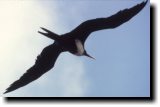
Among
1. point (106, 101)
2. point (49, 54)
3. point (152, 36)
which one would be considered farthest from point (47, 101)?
point (152, 36)

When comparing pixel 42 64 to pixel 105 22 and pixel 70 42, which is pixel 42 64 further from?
pixel 105 22

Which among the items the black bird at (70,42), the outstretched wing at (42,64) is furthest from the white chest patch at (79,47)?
the outstretched wing at (42,64)

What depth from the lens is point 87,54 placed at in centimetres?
618

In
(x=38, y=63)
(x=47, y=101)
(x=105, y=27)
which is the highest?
A: (x=105, y=27)

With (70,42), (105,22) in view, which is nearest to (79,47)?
(70,42)

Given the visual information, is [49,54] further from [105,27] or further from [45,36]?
[105,27]

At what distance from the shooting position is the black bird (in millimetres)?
5750

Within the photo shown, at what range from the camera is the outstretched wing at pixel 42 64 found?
19.2ft

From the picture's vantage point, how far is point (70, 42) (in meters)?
5.99

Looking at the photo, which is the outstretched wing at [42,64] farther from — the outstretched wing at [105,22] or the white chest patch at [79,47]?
the outstretched wing at [105,22]

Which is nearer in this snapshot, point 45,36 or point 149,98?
point 149,98

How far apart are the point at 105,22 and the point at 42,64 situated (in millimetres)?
966

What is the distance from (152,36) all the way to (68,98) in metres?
1.17

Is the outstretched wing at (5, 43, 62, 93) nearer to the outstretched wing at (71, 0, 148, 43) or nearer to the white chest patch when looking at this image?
the white chest patch
